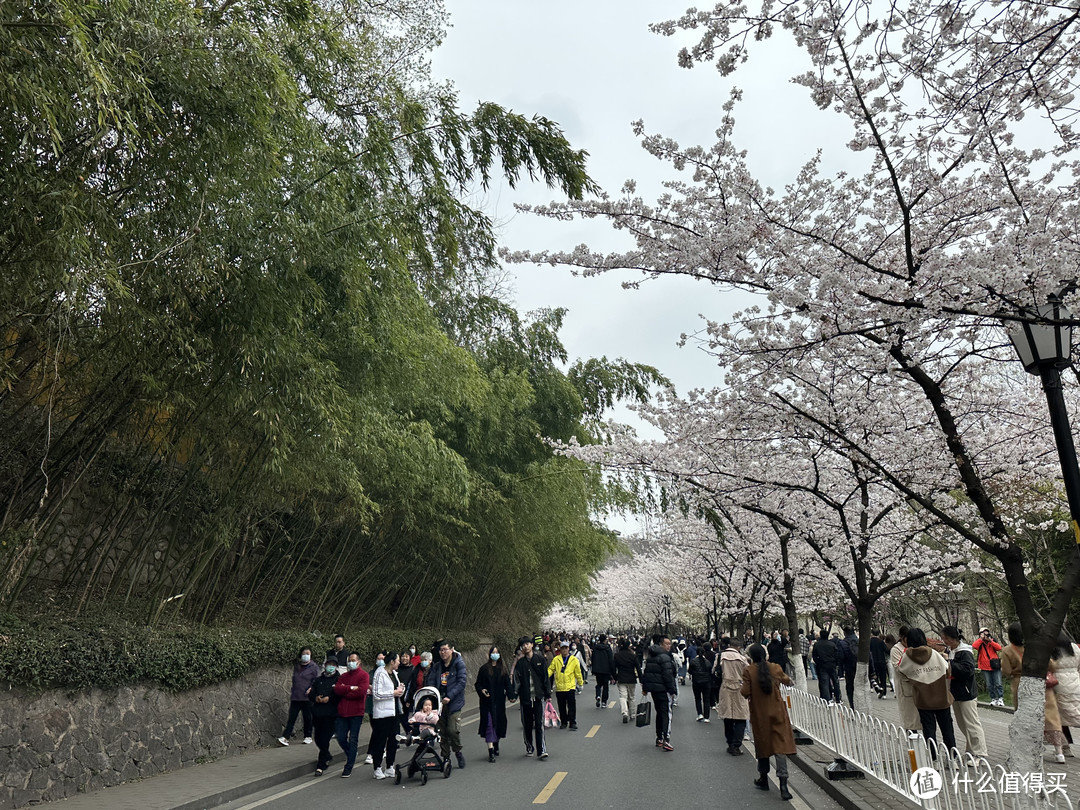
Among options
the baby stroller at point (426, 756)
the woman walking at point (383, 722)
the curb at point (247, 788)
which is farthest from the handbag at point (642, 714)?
the curb at point (247, 788)

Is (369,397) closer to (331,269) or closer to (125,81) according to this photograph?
(331,269)

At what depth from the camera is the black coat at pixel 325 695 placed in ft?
28.9

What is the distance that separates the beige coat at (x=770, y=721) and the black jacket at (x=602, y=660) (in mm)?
8948

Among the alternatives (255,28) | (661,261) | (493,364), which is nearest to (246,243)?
(255,28)

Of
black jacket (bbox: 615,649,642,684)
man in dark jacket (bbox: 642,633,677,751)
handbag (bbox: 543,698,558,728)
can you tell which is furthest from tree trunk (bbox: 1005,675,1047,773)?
black jacket (bbox: 615,649,642,684)

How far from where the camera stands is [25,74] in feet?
12.0

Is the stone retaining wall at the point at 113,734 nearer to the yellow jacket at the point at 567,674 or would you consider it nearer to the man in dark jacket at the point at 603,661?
the yellow jacket at the point at 567,674

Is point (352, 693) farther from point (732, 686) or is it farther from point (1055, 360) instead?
point (1055, 360)

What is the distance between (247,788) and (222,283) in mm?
5042

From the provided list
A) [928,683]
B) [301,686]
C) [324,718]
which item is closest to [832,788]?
[928,683]

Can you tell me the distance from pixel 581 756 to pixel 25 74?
8777 millimetres

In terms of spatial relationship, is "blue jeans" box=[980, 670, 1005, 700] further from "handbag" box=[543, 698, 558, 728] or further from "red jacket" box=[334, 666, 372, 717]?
"red jacket" box=[334, 666, 372, 717]

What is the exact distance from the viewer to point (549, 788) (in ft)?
23.6

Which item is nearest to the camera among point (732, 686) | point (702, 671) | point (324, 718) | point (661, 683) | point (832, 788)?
point (832, 788)
